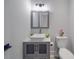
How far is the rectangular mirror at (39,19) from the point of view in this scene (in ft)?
14.5

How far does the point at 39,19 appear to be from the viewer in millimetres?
4418

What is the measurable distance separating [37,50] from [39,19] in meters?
1.35

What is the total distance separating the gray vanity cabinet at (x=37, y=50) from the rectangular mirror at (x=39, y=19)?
1.15 meters

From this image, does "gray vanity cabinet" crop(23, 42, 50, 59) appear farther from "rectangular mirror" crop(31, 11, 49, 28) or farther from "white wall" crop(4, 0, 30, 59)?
"rectangular mirror" crop(31, 11, 49, 28)

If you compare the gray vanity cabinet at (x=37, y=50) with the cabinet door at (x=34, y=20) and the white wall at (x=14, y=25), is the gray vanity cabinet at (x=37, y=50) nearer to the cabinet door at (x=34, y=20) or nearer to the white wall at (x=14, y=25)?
the white wall at (x=14, y=25)

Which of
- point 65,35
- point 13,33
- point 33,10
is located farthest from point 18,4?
point 65,35

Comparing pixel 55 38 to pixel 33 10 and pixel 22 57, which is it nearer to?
pixel 33 10

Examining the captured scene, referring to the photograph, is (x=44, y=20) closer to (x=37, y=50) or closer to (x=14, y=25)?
(x=37, y=50)

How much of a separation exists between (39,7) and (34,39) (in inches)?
52.2

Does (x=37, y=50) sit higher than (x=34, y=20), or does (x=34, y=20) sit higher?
(x=34, y=20)

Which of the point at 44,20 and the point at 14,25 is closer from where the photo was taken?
the point at 14,25

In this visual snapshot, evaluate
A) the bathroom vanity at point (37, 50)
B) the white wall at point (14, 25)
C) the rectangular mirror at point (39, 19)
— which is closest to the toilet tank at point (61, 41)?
the rectangular mirror at point (39, 19)

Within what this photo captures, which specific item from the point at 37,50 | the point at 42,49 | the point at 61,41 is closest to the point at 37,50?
the point at 37,50

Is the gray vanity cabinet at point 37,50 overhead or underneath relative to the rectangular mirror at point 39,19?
underneath
